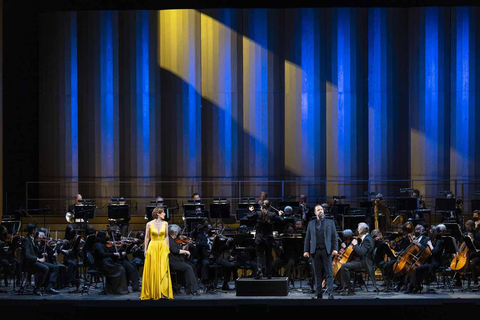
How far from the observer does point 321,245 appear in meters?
11.8

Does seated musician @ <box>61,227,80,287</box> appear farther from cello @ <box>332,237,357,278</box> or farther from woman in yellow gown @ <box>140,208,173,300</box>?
cello @ <box>332,237,357,278</box>

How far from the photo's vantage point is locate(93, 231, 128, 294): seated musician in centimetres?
1271

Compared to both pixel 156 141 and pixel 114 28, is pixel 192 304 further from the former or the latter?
pixel 114 28

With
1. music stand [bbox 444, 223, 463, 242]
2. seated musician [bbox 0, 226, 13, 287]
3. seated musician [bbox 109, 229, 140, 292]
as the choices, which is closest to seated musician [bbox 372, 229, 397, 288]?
music stand [bbox 444, 223, 463, 242]

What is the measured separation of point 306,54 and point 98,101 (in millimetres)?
6001

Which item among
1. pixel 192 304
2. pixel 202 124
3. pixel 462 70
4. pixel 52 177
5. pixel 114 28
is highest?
pixel 114 28

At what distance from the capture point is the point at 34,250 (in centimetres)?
1296

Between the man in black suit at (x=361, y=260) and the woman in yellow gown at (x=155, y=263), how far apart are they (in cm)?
298

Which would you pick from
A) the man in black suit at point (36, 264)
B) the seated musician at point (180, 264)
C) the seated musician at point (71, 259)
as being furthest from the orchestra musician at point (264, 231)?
the man in black suit at point (36, 264)

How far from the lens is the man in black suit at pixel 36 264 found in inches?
503

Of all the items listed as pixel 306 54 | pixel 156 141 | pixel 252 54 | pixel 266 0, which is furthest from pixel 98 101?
pixel 266 0

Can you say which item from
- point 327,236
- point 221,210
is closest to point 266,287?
point 327,236

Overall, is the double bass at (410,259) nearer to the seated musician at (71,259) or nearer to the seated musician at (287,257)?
the seated musician at (287,257)

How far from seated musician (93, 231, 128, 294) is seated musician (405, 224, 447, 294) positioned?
492cm
